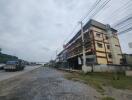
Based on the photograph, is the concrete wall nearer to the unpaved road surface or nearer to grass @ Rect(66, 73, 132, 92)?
grass @ Rect(66, 73, 132, 92)

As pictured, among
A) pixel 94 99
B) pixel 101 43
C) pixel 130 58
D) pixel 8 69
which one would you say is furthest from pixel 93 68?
pixel 94 99

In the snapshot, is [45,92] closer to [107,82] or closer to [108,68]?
[107,82]

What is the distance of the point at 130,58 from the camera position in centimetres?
2755

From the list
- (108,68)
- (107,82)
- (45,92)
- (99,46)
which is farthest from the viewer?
(99,46)

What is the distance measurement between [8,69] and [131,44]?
22837mm

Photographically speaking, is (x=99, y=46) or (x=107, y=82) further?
(x=99, y=46)

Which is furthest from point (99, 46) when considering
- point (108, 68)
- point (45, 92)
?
point (45, 92)

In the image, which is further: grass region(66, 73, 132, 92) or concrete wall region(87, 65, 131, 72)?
concrete wall region(87, 65, 131, 72)

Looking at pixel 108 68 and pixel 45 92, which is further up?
pixel 108 68

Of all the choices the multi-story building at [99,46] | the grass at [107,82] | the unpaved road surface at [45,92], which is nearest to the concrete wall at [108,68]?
the multi-story building at [99,46]

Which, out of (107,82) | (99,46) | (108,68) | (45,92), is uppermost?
(99,46)

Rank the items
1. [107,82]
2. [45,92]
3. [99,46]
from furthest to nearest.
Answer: [99,46], [107,82], [45,92]

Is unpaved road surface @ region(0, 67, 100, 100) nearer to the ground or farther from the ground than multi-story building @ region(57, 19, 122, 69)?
nearer to the ground

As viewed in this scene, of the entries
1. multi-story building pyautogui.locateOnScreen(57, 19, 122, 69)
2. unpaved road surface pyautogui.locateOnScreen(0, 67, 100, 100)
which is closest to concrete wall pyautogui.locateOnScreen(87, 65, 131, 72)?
multi-story building pyautogui.locateOnScreen(57, 19, 122, 69)
